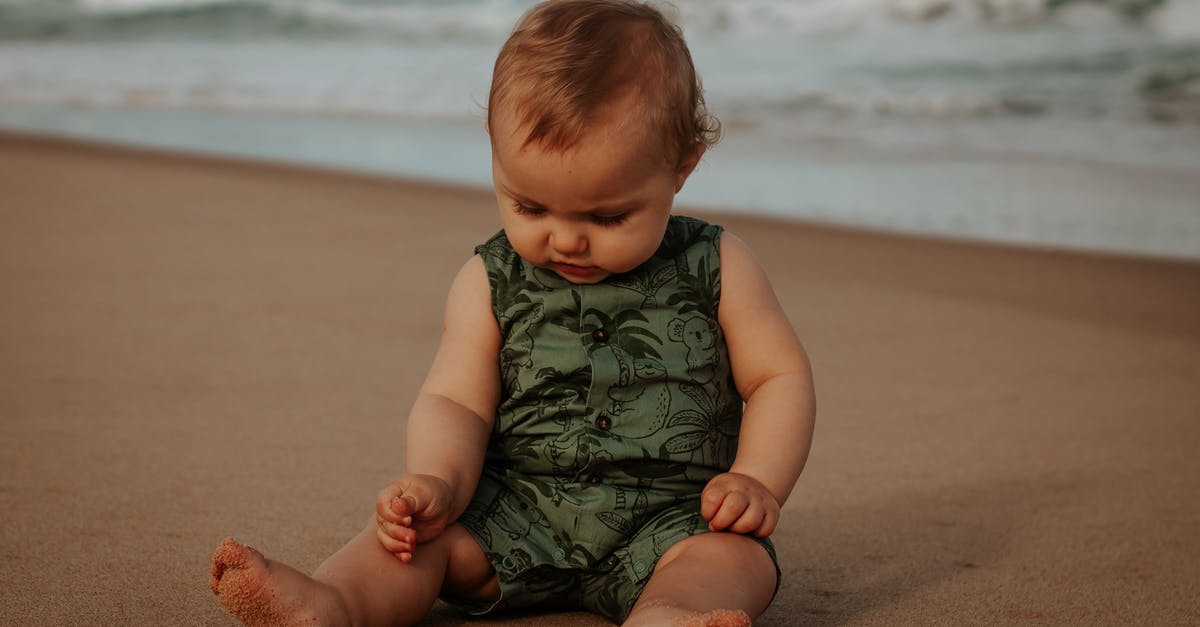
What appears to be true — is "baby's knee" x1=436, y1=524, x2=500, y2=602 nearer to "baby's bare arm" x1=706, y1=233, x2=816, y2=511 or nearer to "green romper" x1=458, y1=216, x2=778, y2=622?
"green romper" x1=458, y1=216, x2=778, y2=622

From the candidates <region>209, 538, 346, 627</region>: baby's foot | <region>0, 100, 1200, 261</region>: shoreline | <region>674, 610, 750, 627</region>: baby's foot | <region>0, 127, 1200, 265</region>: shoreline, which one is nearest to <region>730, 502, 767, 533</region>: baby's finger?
<region>674, 610, 750, 627</region>: baby's foot

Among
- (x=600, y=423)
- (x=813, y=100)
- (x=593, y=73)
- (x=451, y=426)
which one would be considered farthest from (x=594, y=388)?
(x=813, y=100)

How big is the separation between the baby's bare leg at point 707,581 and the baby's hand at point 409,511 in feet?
0.93

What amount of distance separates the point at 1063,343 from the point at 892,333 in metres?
0.45

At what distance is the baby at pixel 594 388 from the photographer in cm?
179

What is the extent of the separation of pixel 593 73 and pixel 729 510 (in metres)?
0.58

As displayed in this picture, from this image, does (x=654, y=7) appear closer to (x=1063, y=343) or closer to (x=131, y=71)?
(x=1063, y=343)

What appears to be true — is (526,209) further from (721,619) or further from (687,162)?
(721,619)

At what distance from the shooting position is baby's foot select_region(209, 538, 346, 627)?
1.64 m

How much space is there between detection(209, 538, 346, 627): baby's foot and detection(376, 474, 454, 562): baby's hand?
14 cm

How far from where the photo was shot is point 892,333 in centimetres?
390

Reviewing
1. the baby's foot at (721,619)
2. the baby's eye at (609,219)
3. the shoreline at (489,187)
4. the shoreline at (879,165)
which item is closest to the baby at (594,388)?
the baby's eye at (609,219)

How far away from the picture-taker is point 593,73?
1.79 meters

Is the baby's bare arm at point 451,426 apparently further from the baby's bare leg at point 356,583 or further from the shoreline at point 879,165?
the shoreline at point 879,165
